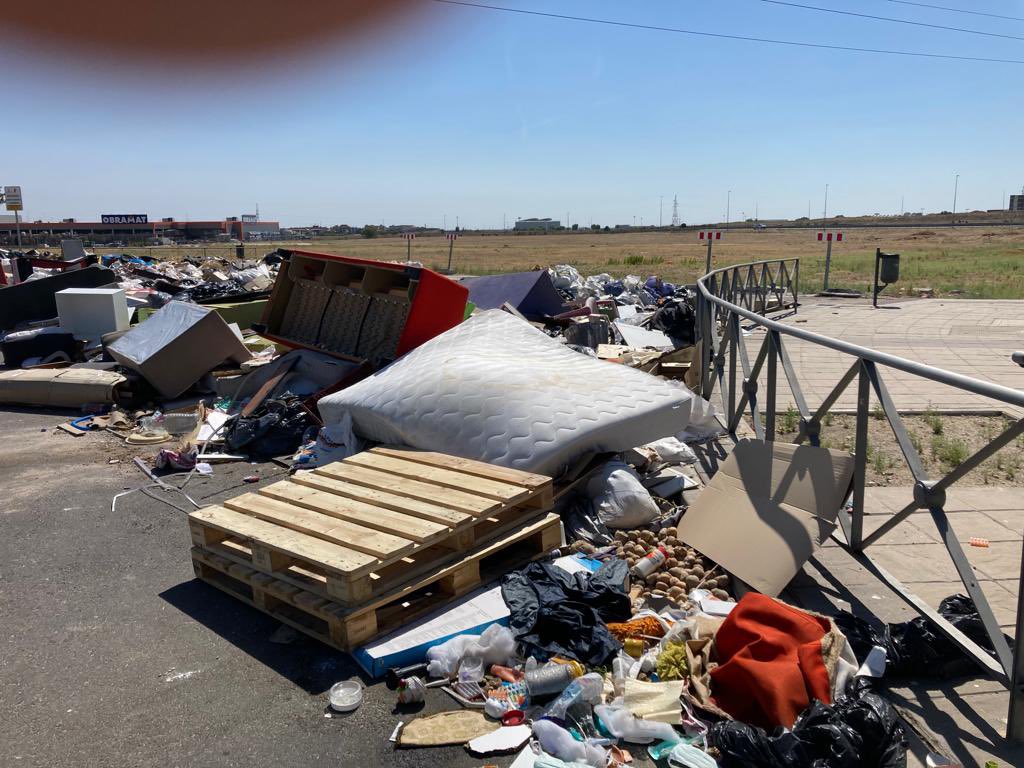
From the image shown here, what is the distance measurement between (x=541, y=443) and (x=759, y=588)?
5.23 ft

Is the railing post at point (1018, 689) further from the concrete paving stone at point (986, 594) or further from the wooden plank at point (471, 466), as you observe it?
the wooden plank at point (471, 466)

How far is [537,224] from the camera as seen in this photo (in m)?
174

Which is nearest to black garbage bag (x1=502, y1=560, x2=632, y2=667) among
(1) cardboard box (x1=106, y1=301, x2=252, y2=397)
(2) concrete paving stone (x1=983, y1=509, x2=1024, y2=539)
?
(2) concrete paving stone (x1=983, y1=509, x2=1024, y2=539)

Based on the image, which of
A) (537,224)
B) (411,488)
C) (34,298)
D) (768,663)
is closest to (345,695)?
(411,488)

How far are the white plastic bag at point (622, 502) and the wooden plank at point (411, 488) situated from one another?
878mm

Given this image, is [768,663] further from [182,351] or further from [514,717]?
[182,351]

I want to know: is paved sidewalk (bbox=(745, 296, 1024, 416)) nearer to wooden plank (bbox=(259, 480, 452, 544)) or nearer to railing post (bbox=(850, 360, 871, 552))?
railing post (bbox=(850, 360, 871, 552))

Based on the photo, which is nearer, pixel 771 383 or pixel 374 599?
pixel 374 599

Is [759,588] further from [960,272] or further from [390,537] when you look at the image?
[960,272]

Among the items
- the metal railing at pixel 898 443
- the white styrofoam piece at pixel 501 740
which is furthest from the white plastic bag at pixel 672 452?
the white styrofoam piece at pixel 501 740

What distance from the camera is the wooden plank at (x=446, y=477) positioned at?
14.4 ft

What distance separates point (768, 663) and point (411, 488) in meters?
2.26

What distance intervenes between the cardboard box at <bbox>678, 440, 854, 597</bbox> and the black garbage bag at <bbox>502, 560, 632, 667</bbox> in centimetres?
60

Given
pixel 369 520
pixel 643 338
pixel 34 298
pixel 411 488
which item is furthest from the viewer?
pixel 34 298
